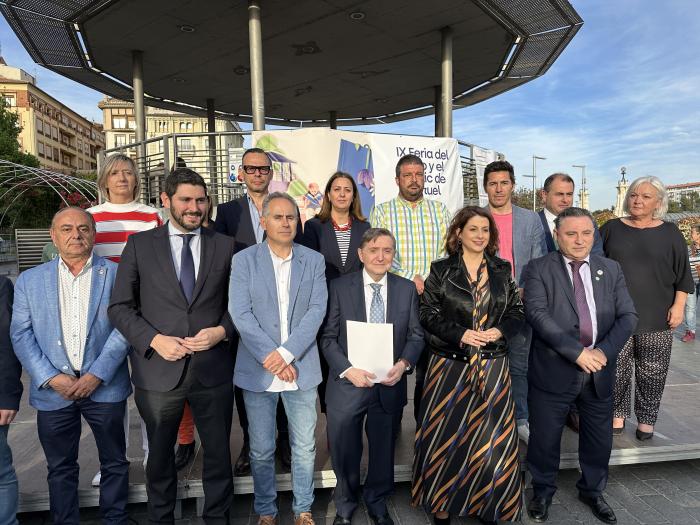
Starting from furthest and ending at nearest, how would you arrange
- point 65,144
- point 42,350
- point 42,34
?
point 65,144
point 42,34
point 42,350

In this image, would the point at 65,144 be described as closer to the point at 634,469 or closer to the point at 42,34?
the point at 42,34

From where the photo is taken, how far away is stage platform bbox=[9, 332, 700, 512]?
9.91ft

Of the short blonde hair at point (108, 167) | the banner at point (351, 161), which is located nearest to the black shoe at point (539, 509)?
the short blonde hair at point (108, 167)

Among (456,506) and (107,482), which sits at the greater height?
(107,482)

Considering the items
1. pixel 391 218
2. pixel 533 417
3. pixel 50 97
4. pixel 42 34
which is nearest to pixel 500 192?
pixel 391 218

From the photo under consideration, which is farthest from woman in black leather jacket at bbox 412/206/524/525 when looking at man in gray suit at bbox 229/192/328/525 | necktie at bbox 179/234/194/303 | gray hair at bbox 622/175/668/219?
gray hair at bbox 622/175/668/219

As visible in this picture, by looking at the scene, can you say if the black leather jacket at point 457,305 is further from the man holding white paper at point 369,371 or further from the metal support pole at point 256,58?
the metal support pole at point 256,58

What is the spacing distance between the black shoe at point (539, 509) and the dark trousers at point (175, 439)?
1.99 m

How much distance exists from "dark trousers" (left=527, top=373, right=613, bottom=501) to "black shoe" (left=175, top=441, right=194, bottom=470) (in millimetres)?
2486

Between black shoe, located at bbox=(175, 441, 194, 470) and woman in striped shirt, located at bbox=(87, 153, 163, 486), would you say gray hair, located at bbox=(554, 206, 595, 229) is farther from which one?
black shoe, located at bbox=(175, 441, 194, 470)

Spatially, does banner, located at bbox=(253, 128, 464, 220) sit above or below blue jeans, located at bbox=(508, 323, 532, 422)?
above

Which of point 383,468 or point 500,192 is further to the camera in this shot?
point 500,192

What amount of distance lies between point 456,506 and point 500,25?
395 inches

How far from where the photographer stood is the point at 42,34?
956cm
